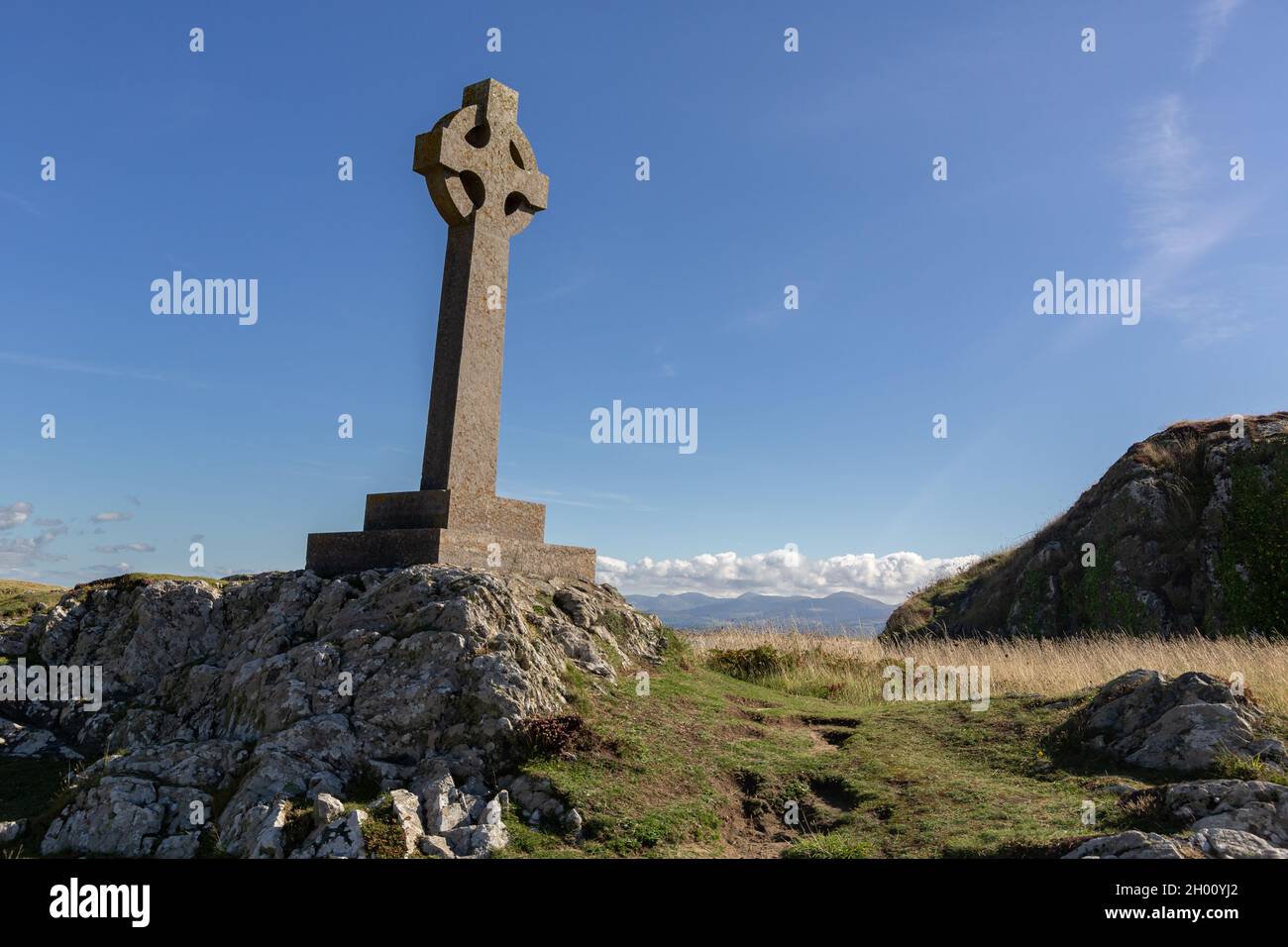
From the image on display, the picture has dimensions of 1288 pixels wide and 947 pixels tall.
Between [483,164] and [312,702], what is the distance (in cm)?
909

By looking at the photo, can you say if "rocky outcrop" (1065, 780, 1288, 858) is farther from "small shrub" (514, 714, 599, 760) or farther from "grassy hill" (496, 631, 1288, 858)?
"small shrub" (514, 714, 599, 760)

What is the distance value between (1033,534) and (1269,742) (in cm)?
2220

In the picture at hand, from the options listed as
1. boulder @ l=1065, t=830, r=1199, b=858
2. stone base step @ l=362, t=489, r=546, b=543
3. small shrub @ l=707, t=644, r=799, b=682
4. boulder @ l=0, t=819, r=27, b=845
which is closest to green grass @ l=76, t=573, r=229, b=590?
stone base step @ l=362, t=489, r=546, b=543

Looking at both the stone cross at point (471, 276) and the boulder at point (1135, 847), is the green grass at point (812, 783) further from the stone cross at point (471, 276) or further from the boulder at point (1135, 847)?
the stone cross at point (471, 276)

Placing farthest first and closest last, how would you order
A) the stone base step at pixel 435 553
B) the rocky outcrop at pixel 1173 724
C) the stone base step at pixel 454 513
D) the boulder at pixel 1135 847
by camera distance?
the stone base step at pixel 454 513, the stone base step at pixel 435 553, the rocky outcrop at pixel 1173 724, the boulder at pixel 1135 847

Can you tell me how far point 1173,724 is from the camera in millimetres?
9914

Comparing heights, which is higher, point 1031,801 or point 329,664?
point 329,664

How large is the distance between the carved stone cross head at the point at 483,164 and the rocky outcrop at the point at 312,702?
6.33m

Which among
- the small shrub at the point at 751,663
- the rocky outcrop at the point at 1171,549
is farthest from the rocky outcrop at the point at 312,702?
the rocky outcrop at the point at 1171,549

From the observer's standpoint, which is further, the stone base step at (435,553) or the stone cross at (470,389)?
the stone cross at (470,389)

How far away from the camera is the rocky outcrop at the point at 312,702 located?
25.7 feet
